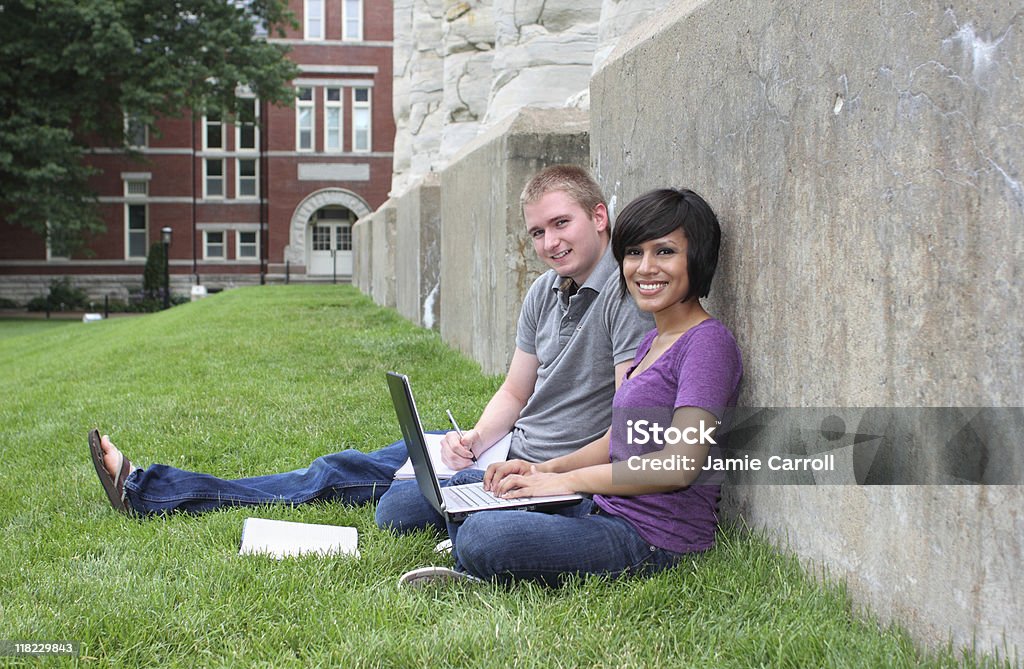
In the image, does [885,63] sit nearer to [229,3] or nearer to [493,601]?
[493,601]

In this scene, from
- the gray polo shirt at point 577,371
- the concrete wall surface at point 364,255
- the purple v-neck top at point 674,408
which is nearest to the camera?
the purple v-neck top at point 674,408

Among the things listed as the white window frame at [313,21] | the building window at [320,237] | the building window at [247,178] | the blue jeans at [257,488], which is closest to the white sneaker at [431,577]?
the blue jeans at [257,488]

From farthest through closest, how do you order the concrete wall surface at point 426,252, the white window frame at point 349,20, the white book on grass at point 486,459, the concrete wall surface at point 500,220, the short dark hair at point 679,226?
1. the white window frame at point 349,20
2. the concrete wall surface at point 426,252
3. the concrete wall surface at point 500,220
4. the white book on grass at point 486,459
5. the short dark hair at point 679,226

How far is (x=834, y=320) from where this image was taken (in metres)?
2.68

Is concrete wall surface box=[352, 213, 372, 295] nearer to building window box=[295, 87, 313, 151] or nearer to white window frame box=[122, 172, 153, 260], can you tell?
building window box=[295, 87, 313, 151]

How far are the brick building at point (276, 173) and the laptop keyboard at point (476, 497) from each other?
129 ft

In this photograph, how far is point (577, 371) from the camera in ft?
11.9

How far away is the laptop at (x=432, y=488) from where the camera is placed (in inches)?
117

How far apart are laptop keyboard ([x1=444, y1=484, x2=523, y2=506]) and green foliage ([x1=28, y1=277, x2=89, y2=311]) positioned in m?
38.5

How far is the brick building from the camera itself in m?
42.1

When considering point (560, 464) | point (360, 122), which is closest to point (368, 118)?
point (360, 122)

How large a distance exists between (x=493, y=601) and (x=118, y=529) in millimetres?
1729

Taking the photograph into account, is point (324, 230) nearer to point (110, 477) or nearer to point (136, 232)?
point (136, 232)

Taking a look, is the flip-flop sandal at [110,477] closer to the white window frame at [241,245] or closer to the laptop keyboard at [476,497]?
the laptop keyboard at [476,497]
